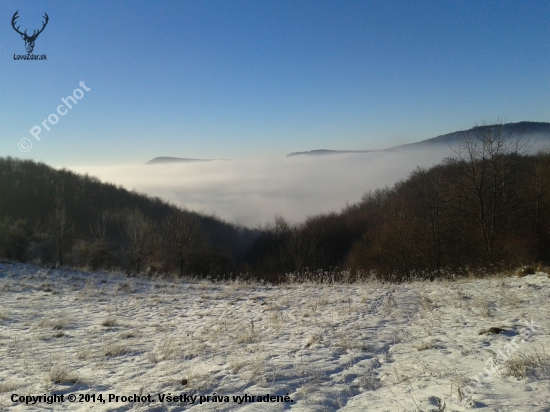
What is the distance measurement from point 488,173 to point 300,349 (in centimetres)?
2470

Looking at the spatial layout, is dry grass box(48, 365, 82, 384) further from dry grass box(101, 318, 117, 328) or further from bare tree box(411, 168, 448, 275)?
bare tree box(411, 168, 448, 275)

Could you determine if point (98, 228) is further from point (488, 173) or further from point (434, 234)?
point (488, 173)

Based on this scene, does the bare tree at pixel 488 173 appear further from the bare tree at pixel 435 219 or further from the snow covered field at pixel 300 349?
the snow covered field at pixel 300 349

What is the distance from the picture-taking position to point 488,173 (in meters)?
25.2

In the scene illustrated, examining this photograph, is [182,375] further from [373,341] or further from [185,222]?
[185,222]

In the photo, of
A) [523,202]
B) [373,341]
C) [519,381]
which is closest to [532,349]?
[519,381]

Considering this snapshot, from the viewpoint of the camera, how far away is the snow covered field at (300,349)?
4.14 metres

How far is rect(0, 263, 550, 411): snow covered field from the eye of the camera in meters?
4.14

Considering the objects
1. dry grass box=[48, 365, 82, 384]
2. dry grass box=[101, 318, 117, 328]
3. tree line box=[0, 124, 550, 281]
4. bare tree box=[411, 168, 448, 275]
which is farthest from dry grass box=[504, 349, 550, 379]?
bare tree box=[411, 168, 448, 275]

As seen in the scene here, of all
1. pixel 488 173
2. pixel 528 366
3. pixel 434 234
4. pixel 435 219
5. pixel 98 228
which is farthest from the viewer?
pixel 98 228

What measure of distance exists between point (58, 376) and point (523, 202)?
31.8 m

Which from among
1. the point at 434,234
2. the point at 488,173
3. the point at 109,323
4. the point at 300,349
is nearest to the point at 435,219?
the point at 434,234

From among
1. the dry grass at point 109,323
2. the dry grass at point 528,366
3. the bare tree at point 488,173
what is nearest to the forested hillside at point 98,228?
the dry grass at point 109,323

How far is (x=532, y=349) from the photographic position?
16.4ft
